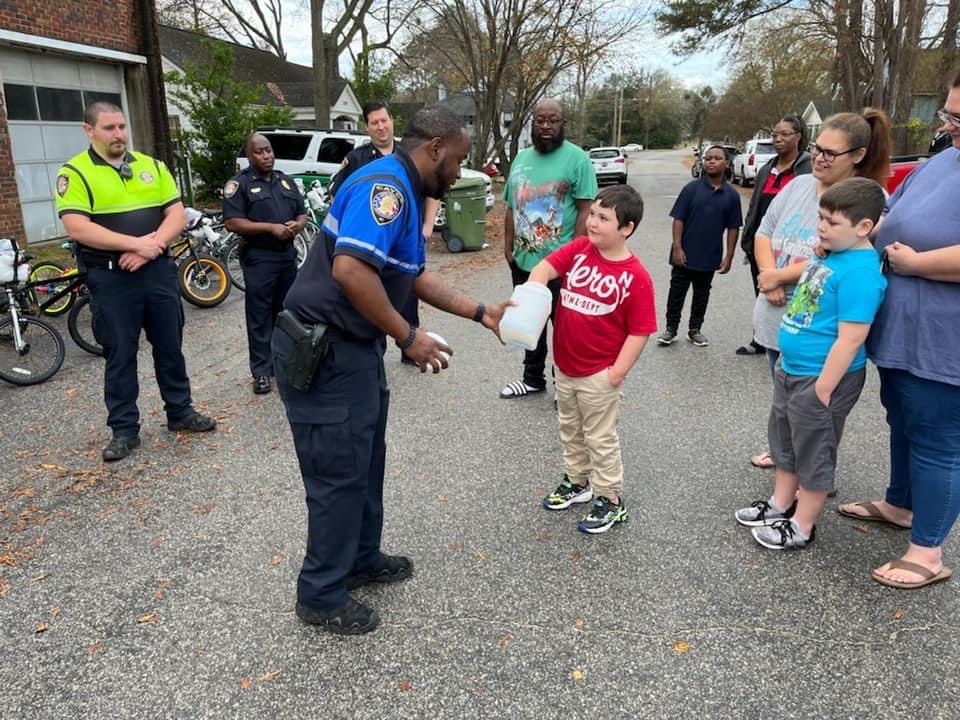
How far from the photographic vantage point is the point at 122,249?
3887 mm

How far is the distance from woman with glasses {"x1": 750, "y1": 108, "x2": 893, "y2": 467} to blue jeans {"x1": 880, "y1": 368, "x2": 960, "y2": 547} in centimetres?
68

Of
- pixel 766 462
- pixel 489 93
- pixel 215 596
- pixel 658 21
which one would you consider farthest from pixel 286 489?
pixel 658 21

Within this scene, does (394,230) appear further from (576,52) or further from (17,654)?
(576,52)

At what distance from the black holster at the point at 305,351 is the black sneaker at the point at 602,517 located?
5.29 feet

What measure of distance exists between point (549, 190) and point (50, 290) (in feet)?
17.2

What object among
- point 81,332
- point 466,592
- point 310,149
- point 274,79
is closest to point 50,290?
point 81,332

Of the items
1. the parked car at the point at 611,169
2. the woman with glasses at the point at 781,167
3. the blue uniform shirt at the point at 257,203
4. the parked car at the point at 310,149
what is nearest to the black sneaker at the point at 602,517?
the woman with glasses at the point at 781,167

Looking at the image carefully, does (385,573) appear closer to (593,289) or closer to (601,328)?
(601,328)

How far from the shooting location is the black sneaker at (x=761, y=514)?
10.5 ft

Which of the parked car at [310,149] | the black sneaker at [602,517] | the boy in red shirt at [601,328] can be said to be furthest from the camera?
the parked car at [310,149]

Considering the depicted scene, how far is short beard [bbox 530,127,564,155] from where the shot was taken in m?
4.32

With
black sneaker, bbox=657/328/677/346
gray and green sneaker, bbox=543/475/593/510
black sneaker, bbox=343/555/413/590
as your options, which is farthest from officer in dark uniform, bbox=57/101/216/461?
black sneaker, bbox=657/328/677/346

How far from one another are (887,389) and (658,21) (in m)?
20.9

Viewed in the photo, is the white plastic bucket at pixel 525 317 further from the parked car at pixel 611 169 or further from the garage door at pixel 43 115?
the parked car at pixel 611 169
